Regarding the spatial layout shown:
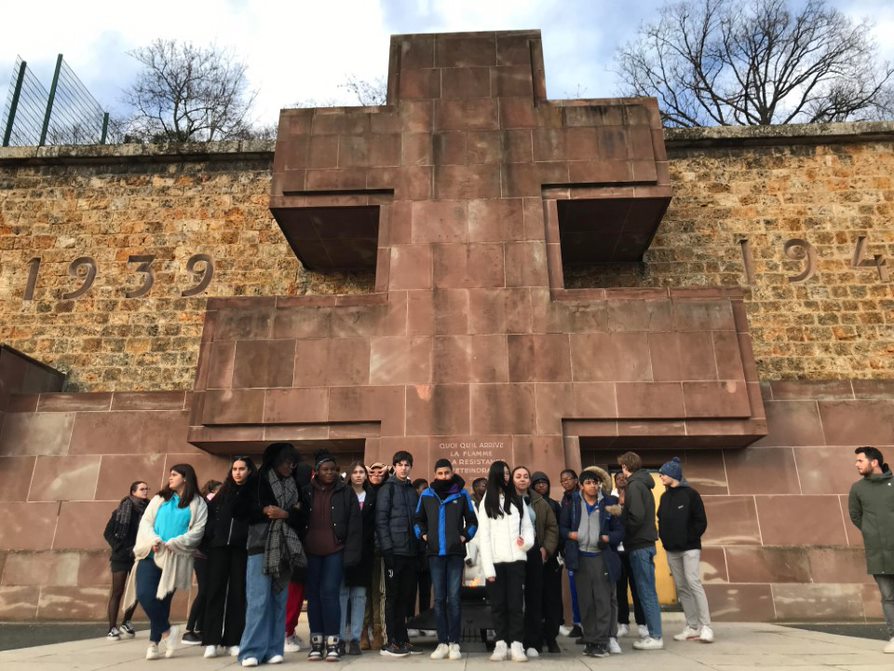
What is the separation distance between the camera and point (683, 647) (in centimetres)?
631

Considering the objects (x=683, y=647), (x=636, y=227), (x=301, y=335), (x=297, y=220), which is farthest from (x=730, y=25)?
(x=683, y=647)

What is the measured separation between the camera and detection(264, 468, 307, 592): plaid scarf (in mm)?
5406

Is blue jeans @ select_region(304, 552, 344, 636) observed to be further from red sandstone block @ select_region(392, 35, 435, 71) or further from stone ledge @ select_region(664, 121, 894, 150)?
stone ledge @ select_region(664, 121, 894, 150)

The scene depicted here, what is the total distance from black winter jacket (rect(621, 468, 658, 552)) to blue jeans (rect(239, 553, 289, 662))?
11.3 feet

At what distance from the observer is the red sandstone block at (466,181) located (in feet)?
37.3

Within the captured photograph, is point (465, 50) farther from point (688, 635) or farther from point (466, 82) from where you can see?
point (688, 635)

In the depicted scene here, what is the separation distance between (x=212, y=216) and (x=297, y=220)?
10.6 feet

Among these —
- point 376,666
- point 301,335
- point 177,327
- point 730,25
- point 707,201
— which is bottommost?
point 376,666

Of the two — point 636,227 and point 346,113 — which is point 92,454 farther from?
point 636,227

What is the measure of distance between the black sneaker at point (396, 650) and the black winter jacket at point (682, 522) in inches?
112

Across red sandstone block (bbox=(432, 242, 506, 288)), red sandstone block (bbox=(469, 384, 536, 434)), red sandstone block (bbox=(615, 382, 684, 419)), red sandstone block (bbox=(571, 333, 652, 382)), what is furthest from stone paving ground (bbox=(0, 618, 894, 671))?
red sandstone block (bbox=(432, 242, 506, 288))

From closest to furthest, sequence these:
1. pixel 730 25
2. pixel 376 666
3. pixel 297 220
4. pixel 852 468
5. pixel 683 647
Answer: pixel 376 666, pixel 683 647, pixel 852 468, pixel 297 220, pixel 730 25

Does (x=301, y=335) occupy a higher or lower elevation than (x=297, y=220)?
lower

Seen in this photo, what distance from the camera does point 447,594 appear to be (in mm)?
5984
